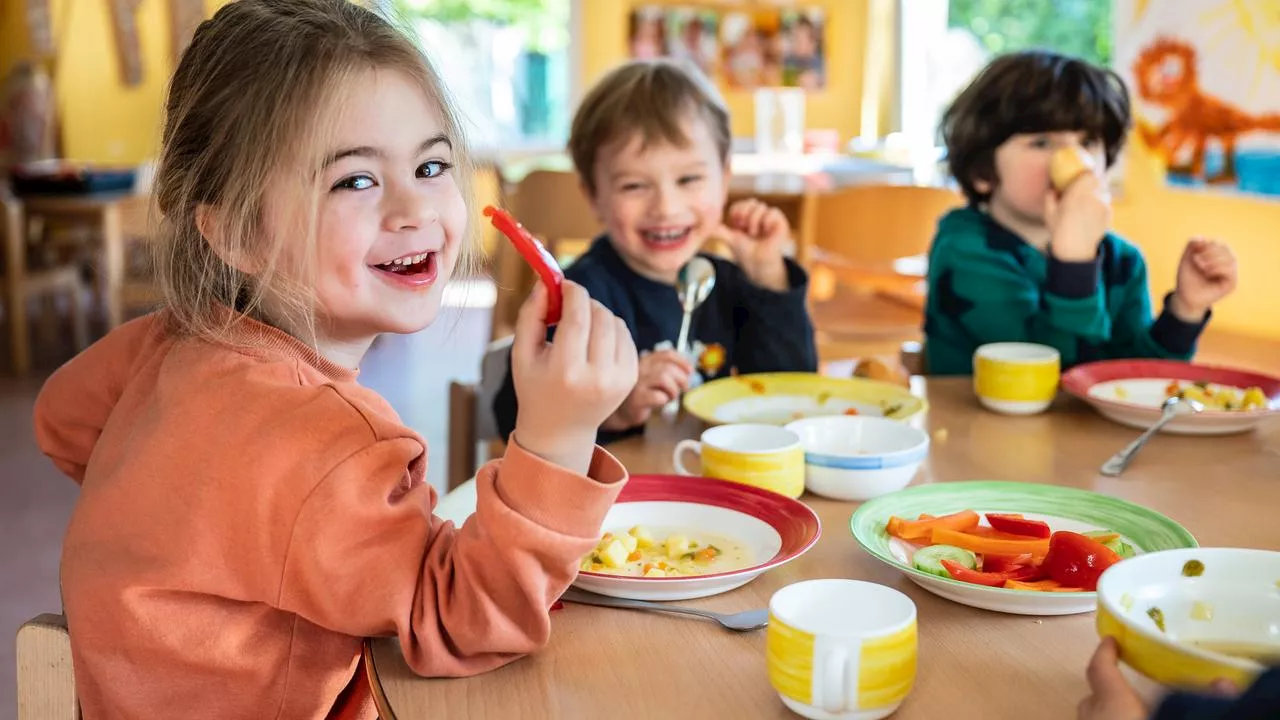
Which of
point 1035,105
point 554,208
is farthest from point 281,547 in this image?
point 554,208

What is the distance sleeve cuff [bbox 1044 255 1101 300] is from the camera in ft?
5.21

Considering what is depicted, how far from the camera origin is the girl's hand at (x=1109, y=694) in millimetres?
603

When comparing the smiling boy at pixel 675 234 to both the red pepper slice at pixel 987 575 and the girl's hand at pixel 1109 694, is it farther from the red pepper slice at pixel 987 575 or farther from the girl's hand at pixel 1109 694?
the girl's hand at pixel 1109 694

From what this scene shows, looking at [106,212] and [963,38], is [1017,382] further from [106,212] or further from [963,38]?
[106,212]

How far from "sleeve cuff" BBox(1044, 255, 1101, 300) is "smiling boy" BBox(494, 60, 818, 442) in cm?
34

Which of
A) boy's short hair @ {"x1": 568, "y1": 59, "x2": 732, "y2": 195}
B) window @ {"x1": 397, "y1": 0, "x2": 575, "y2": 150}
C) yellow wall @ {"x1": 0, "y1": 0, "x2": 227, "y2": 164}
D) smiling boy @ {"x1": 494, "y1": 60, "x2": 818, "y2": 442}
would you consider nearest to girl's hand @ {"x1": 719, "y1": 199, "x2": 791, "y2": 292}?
smiling boy @ {"x1": 494, "y1": 60, "x2": 818, "y2": 442}

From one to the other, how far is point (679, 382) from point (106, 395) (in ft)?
1.85

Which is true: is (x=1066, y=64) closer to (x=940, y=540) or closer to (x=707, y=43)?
(x=940, y=540)

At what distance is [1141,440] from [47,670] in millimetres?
987

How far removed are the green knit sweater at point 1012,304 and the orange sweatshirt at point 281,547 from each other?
108 centimetres

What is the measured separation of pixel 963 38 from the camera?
480 cm

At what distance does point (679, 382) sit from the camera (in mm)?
1310

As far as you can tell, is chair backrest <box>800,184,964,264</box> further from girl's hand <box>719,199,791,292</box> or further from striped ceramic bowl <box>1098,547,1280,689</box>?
striped ceramic bowl <box>1098,547,1280,689</box>

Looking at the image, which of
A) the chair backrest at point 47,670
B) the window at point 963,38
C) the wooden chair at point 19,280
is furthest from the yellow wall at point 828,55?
the chair backrest at point 47,670
